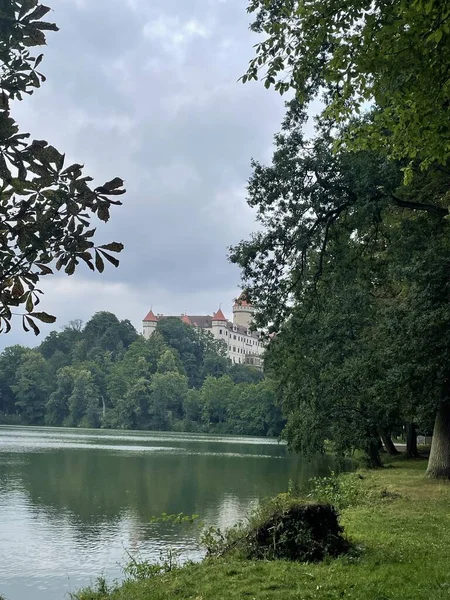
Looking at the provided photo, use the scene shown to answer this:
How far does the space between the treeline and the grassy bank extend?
65579 mm

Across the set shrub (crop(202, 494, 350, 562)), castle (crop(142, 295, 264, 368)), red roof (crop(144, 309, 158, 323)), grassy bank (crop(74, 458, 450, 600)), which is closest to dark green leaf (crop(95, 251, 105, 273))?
grassy bank (crop(74, 458, 450, 600))

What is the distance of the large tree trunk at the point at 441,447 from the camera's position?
17.3m

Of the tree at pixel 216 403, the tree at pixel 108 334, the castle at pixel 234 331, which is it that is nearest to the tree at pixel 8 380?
the tree at pixel 108 334

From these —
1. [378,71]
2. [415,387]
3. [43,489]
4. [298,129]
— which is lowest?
[43,489]

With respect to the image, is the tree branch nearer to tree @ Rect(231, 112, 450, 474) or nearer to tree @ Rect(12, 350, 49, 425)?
tree @ Rect(231, 112, 450, 474)

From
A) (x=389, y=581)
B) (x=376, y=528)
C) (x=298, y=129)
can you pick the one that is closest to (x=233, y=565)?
(x=389, y=581)

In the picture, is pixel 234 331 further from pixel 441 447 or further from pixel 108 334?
pixel 441 447

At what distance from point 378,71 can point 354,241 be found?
9.22 metres

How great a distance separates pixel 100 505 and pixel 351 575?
43.8 ft

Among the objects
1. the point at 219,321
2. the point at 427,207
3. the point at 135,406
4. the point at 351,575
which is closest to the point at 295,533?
the point at 351,575

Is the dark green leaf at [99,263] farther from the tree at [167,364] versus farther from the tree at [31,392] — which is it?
the tree at [167,364]

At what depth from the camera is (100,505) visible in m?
18.7

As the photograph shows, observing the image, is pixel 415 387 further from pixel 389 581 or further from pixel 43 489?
pixel 43 489

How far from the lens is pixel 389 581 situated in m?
6.32
